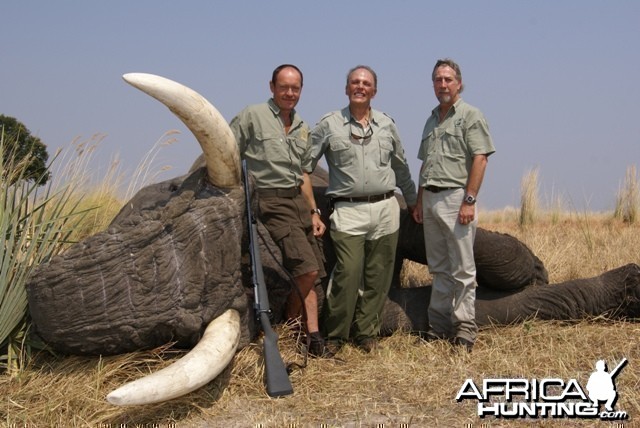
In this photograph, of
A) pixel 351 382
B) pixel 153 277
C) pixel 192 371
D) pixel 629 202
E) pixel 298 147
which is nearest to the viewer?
pixel 192 371

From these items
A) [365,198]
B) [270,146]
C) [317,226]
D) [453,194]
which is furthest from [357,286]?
[270,146]

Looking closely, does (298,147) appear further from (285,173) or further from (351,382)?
(351,382)

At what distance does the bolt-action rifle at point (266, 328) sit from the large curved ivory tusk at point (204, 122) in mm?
203

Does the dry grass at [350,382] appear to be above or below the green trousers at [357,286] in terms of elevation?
below

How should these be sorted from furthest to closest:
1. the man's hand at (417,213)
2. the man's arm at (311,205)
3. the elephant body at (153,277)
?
the man's hand at (417,213) → the man's arm at (311,205) → the elephant body at (153,277)

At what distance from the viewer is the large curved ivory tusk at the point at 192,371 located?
3504mm

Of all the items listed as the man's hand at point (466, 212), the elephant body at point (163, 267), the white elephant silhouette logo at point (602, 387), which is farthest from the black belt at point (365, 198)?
the white elephant silhouette logo at point (602, 387)

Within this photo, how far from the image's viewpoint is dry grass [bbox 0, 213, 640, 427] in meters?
4.21

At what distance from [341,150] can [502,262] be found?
5.14 feet

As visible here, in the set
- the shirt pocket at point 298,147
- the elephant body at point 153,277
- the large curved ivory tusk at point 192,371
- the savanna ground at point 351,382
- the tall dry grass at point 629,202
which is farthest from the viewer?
the tall dry grass at point 629,202

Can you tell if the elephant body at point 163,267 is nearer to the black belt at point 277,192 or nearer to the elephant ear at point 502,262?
the black belt at point 277,192

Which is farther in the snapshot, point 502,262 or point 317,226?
point 502,262

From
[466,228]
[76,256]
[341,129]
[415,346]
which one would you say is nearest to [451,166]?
[466,228]

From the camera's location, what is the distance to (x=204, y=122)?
429 cm
